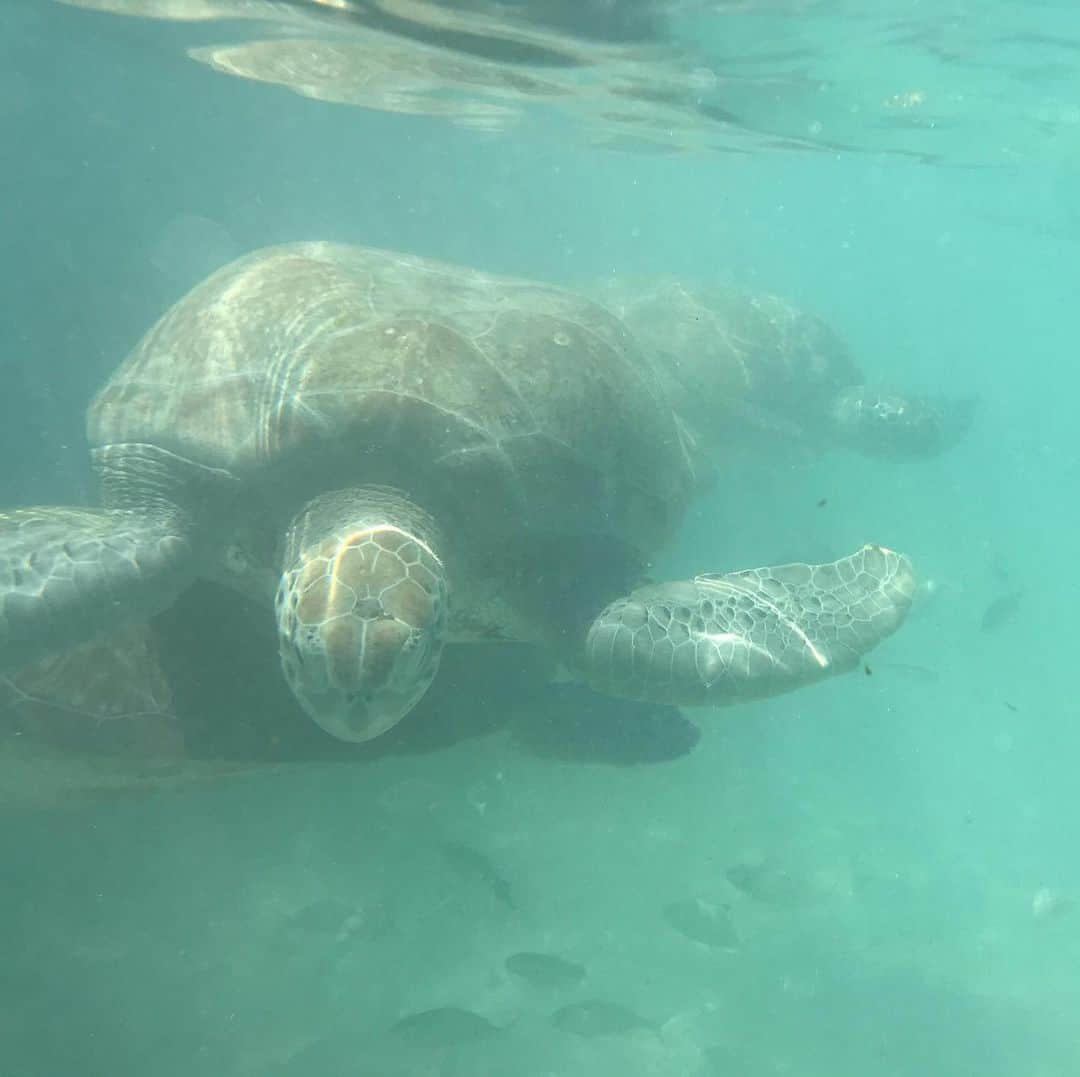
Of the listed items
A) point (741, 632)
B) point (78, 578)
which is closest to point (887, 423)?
point (741, 632)

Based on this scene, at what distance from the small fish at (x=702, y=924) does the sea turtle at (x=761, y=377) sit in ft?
19.1

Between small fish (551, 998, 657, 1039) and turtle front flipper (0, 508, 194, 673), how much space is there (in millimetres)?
4508

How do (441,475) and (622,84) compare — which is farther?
(622,84)

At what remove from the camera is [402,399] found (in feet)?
17.2

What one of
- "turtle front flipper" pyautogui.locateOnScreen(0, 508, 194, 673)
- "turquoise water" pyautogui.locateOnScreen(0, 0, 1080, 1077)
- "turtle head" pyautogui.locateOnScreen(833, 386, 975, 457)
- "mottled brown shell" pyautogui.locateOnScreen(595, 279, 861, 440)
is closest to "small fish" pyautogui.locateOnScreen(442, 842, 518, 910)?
"turquoise water" pyautogui.locateOnScreen(0, 0, 1080, 1077)

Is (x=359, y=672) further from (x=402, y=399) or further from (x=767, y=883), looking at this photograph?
(x=767, y=883)

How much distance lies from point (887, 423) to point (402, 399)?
11152mm

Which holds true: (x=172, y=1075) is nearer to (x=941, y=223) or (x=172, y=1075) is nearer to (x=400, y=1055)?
(x=400, y=1055)

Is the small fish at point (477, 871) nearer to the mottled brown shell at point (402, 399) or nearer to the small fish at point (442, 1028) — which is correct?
the small fish at point (442, 1028)

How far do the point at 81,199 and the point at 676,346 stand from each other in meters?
14.5

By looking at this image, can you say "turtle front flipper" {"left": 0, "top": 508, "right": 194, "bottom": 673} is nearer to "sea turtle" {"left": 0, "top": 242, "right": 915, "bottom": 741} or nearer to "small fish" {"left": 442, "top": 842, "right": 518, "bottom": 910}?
"sea turtle" {"left": 0, "top": 242, "right": 915, "bottom": 741}

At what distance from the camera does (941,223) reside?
1906 inches

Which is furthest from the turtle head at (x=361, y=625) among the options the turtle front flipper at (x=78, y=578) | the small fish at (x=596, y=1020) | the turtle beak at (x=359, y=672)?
the small fish at (x=596, y=1020)

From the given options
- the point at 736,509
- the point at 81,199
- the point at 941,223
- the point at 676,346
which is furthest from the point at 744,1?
the point at 941,223
